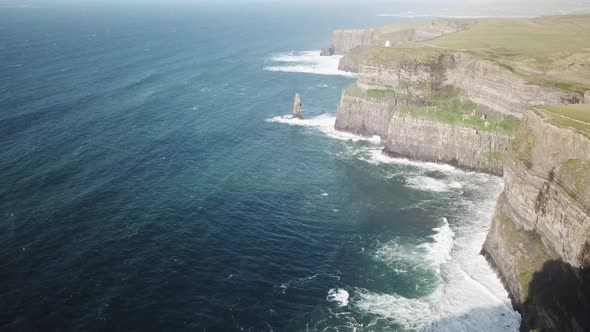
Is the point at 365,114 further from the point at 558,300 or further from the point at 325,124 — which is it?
the point at 558,300

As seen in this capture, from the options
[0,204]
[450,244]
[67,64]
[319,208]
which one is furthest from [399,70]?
[67,64]

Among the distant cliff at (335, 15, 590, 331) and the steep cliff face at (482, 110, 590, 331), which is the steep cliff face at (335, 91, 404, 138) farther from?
the steep cliff face at (482, 110, 590, 331)

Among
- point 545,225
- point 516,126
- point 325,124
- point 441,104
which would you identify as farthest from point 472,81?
point 545,225

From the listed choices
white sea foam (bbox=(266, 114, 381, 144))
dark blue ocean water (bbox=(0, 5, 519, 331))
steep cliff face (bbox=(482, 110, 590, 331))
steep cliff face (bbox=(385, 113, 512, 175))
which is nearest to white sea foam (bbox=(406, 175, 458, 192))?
dark blue ocean water (bbox=(0, 5, 519, 331))

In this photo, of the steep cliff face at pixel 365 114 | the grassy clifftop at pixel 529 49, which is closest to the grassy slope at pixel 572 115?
the grassy clifftop at pixel 529 49

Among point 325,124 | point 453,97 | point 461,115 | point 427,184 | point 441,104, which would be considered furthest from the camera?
point 325,124
